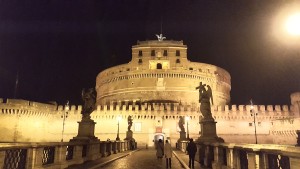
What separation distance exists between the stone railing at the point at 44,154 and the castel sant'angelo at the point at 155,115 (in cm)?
2147

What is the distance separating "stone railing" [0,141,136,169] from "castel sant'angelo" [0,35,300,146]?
21.5 meters

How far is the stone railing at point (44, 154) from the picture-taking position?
6.25 meters

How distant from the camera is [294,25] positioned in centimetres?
757

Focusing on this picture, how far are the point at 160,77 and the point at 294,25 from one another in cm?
4240

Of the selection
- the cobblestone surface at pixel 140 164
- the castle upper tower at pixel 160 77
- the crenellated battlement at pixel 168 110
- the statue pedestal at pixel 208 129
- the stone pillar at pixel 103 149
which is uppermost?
the castle upper tower at pixel 160 77

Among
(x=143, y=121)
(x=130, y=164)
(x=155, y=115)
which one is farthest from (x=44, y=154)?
(x=155, y=115)

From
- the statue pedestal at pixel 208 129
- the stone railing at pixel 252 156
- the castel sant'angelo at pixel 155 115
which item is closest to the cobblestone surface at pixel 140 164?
the stone railing at pixel 252 156

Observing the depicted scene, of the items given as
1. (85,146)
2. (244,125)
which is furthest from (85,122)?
(244,125)

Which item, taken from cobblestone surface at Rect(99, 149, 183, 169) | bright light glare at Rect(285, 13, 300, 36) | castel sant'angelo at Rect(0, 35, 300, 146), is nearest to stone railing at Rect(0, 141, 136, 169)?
cobblestone surface at Rect(99, 149, 183, 169)

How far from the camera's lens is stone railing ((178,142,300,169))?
382 cm

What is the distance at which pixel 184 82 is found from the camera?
50.2 m

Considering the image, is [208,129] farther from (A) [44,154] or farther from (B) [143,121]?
(B) [143,121]

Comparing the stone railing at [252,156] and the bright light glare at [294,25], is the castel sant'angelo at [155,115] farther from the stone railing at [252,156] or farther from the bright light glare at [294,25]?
the bright light glare at [294,25]

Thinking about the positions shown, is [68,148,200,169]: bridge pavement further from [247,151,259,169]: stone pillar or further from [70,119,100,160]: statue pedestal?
[247,151,259,169]: stone pillar
